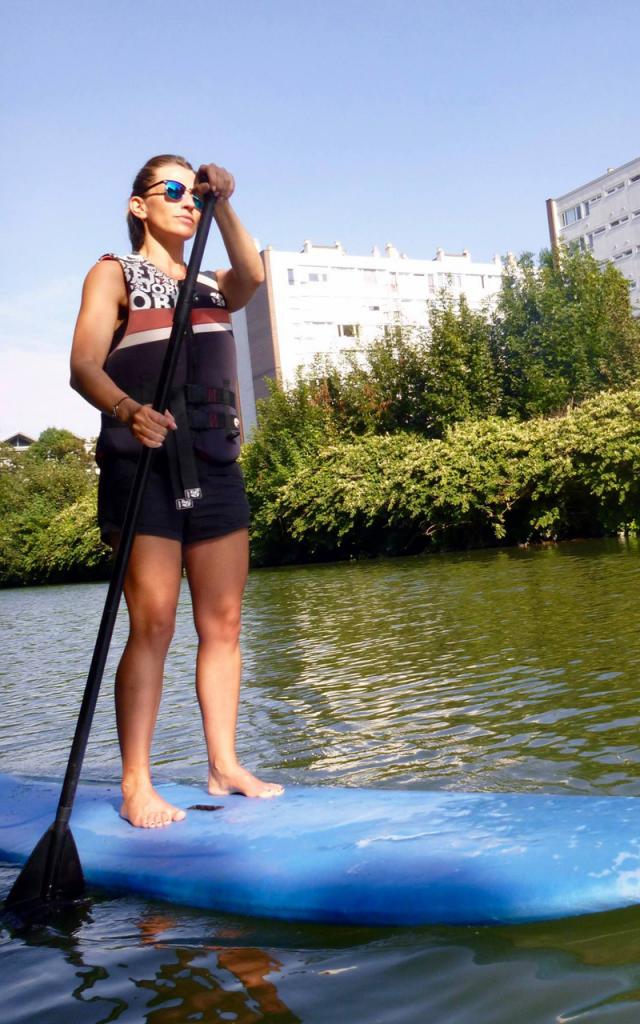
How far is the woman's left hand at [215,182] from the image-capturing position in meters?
2.99

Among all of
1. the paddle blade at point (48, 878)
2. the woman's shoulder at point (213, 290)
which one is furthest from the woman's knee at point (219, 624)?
the woman's shoulder at point (213, 290)

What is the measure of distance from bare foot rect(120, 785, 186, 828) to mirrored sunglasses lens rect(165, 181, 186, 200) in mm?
1734

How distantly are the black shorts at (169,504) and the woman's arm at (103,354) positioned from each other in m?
0.17

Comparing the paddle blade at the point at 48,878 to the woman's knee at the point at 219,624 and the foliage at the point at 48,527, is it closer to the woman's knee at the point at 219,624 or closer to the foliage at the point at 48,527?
the woman's knee at the point at 219,624

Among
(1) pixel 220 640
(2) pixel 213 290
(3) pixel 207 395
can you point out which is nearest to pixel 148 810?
(1) pixel 220 640

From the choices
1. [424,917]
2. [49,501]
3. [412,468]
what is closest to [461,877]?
[424,917]

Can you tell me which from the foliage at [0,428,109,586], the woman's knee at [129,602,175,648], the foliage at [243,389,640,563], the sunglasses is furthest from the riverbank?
the woman's knee at [129,602,175,648]

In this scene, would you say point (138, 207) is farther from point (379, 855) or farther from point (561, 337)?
point (561, 337)

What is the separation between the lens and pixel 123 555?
2.84m

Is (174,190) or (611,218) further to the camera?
(611,218)

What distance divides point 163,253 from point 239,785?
1.62 metres

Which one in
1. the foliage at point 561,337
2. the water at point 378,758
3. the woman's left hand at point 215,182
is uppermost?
the foliage at point 561,337

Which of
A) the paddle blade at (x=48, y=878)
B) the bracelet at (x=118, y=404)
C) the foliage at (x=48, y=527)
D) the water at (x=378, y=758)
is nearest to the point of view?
the water at (x=378, y=758)

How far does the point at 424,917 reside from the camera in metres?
2.21
